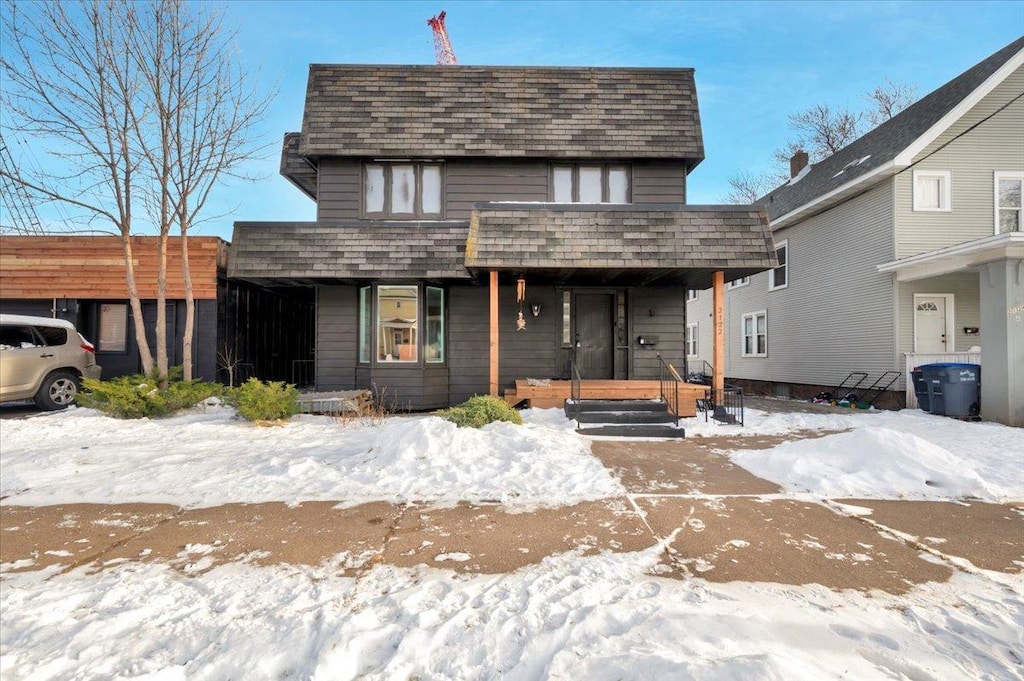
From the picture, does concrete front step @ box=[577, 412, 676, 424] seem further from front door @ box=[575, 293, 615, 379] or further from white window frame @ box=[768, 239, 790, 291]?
white window frame @ box=[768, 239, 790, 291]

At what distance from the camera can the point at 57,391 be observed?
31.7 ft

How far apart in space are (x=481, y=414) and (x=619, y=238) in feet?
13.9

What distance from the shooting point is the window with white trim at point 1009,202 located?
12.0 meters

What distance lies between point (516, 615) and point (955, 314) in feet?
49.1

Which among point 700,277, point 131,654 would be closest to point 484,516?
point 131,654

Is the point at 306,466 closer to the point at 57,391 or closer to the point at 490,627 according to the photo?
the point at 490,627

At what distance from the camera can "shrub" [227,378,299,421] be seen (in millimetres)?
8367

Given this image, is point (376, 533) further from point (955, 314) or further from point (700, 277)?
point (955, 314)

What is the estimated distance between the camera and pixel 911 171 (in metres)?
11.9

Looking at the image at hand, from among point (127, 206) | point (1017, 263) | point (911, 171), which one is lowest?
point (1017, 263)

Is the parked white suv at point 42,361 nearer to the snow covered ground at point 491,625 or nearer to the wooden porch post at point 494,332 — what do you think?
the snow covered ground at point 491,625

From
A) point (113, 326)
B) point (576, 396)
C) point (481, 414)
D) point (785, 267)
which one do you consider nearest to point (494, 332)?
point (576, 396)

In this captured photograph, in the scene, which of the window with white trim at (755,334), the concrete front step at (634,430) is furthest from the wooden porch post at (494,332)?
the window with white trim at (755,334)

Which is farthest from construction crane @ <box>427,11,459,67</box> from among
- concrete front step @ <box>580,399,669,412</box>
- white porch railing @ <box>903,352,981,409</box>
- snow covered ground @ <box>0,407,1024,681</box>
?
snow covered ground @ <box>0,407,1024,681</box>
